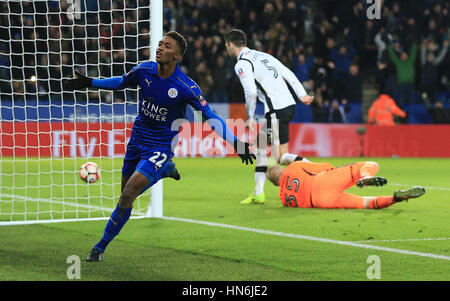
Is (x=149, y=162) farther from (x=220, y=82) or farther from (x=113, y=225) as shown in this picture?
(x=220, y=82)

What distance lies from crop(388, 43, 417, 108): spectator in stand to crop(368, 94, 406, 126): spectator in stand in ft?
3.35

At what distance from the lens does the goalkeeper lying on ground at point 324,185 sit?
9.71 meters

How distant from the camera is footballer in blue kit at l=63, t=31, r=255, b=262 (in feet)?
22.4

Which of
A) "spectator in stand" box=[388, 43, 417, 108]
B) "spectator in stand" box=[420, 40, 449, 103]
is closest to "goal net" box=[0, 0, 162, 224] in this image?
"spectator in stand" box=[388, 43, 417, 108]

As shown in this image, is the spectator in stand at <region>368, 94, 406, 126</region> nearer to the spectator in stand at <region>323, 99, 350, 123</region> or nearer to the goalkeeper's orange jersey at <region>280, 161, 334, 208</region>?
the spectator in stand at <region>323, 99, 350, 123</region>

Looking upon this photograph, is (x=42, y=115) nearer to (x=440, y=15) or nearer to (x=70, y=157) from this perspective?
(x=70, y=157)

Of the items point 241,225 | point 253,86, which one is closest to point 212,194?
point 253,86

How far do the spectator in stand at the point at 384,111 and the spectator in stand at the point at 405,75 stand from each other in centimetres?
102

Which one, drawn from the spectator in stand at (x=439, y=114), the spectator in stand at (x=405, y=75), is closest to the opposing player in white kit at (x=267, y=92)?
the spectator in stand at (x=439, y=114)

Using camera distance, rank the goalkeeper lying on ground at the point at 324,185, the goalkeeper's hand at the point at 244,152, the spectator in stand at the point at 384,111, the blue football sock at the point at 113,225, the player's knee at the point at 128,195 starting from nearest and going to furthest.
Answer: the goalkeeper's hand at the point at 244,152 < the player's knee at the point at 128,195 < the blue football sock at the point at 113,225 < the goalkeeper lying on ground at the point at 324,185 < the spectator in stand at the point at 384,111

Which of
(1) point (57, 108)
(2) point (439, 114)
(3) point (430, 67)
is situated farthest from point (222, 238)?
(3) point (430, 67)

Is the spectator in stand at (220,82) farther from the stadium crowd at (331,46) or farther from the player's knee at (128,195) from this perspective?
the player's knee at (128,195)

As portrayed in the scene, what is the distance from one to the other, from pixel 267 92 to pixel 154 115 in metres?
4.47

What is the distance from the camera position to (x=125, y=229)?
Result: 8820 millimetres
